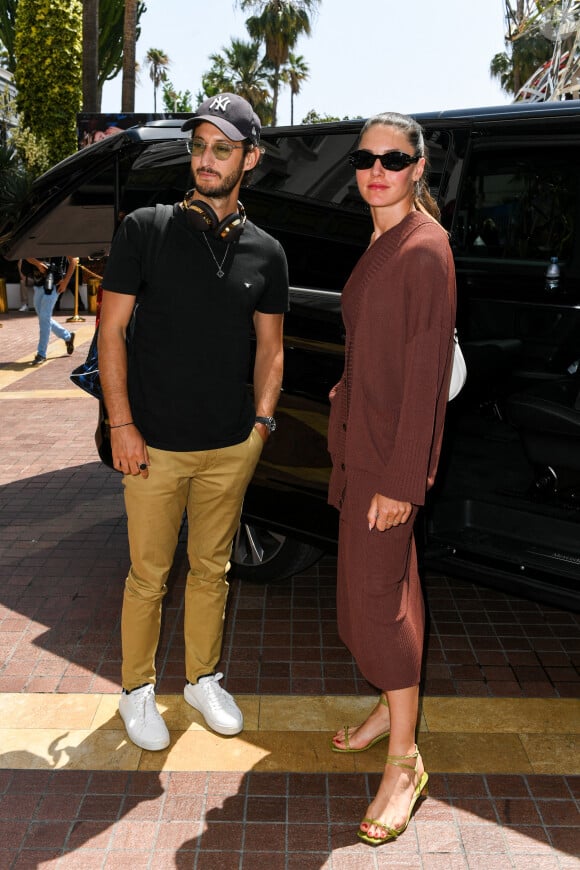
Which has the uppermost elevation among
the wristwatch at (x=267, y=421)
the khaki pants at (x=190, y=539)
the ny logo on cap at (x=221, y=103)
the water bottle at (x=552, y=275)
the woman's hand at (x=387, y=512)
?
the ny logo on cap at (x=221, y=103)

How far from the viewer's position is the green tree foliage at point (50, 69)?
81.0ft

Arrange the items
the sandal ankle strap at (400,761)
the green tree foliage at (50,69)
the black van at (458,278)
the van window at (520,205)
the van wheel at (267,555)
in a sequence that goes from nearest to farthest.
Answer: the sandal ankle strap at (400,761) → the black van at (458,278) → the van window at (520,205) → the van wheel at (267,555) → the green tree foliage at (50,69)

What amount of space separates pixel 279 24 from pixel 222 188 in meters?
50.1

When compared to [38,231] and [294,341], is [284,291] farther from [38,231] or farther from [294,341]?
[38,231]

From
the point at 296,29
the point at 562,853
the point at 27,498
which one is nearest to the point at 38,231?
the point at 27,498

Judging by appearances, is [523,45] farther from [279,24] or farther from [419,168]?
[419,168]

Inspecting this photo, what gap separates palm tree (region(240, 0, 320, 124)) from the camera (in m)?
47.6

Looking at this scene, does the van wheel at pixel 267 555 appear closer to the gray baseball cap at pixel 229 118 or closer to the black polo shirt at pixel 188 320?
the black polo shirt at pixel 188 320

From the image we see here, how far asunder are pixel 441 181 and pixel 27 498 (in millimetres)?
3577

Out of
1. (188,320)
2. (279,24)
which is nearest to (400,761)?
(188,320)

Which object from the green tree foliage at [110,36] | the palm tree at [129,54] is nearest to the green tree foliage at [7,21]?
the green tree foliage at [110,36]

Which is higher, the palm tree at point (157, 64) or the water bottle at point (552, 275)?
the palm tree at point (157, 64)

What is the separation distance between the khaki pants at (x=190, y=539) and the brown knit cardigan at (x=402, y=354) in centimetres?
64

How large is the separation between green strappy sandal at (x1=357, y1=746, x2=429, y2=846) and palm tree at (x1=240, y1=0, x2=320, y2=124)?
50.1m
